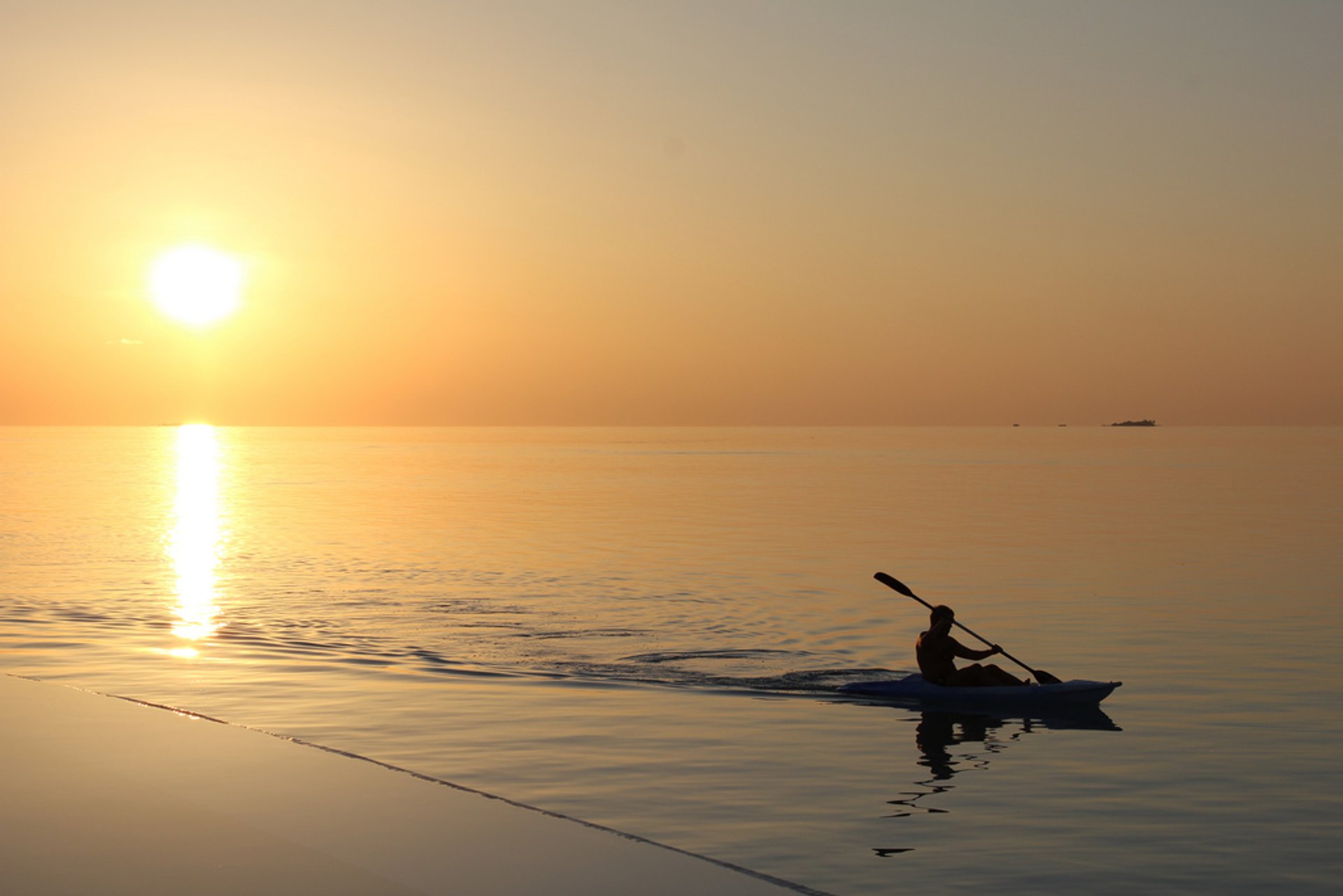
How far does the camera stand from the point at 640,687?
70.3 ft

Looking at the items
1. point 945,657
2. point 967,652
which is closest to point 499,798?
point 945,657

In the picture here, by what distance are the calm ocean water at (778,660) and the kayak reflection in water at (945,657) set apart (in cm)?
75

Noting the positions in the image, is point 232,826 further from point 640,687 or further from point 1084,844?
point 640,687

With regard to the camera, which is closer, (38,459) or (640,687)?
(640,687)

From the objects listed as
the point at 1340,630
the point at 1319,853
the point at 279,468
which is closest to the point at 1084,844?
the point at 1319,853

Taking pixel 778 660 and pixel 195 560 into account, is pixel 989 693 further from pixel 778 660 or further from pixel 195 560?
pixel 195 560

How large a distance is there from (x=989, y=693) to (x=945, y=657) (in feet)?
2.75

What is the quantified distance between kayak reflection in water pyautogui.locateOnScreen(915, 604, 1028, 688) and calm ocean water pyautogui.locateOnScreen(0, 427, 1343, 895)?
0.75 m

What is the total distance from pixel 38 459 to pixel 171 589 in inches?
4872

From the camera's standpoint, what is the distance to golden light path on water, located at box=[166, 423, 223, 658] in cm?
2723

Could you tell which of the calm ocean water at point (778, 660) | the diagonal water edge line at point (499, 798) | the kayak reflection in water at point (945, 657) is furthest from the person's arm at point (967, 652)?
the diagonal water edge line at point (499, 798)

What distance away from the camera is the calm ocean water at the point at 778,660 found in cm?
1317

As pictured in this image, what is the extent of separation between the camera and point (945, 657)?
20125mm

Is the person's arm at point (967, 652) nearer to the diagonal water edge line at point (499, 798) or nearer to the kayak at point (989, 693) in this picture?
the kayak at point (989, 693)
